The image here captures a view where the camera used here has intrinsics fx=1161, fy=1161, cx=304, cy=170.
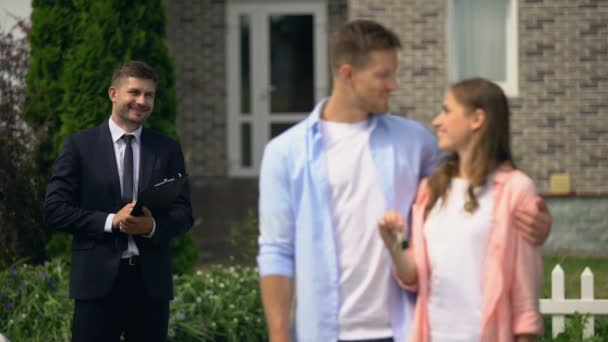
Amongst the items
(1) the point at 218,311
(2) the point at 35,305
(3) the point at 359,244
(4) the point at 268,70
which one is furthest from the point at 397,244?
(4) the point at 268,70

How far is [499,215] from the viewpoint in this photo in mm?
3475

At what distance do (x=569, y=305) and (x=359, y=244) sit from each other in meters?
4.40

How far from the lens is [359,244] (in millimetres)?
3596

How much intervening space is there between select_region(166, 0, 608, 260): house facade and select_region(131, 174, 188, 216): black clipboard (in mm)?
7677

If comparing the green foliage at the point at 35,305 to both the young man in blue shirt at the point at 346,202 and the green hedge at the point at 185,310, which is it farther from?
the young man in blue shirt at the point at 346,202

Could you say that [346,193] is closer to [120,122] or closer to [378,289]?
[378,289]

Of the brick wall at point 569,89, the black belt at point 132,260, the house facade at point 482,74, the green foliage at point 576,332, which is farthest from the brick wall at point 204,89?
the black belt at point 132,260

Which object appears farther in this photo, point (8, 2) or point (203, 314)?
point (8, 2)

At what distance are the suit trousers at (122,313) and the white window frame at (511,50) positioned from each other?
8919 millimetres

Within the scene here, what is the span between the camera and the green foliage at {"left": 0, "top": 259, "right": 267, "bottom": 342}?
293 inches

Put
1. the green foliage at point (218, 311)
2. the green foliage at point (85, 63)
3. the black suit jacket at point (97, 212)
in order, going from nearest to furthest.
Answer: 1. the black suit jacket at point (97, 212)
2. the green foliage at point (218, 311)
3. the green foliage at point (85, 63)

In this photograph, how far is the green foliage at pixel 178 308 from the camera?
24.4 feet

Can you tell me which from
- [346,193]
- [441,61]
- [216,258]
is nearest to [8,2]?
[216,258]

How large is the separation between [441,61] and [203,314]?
6548mm
